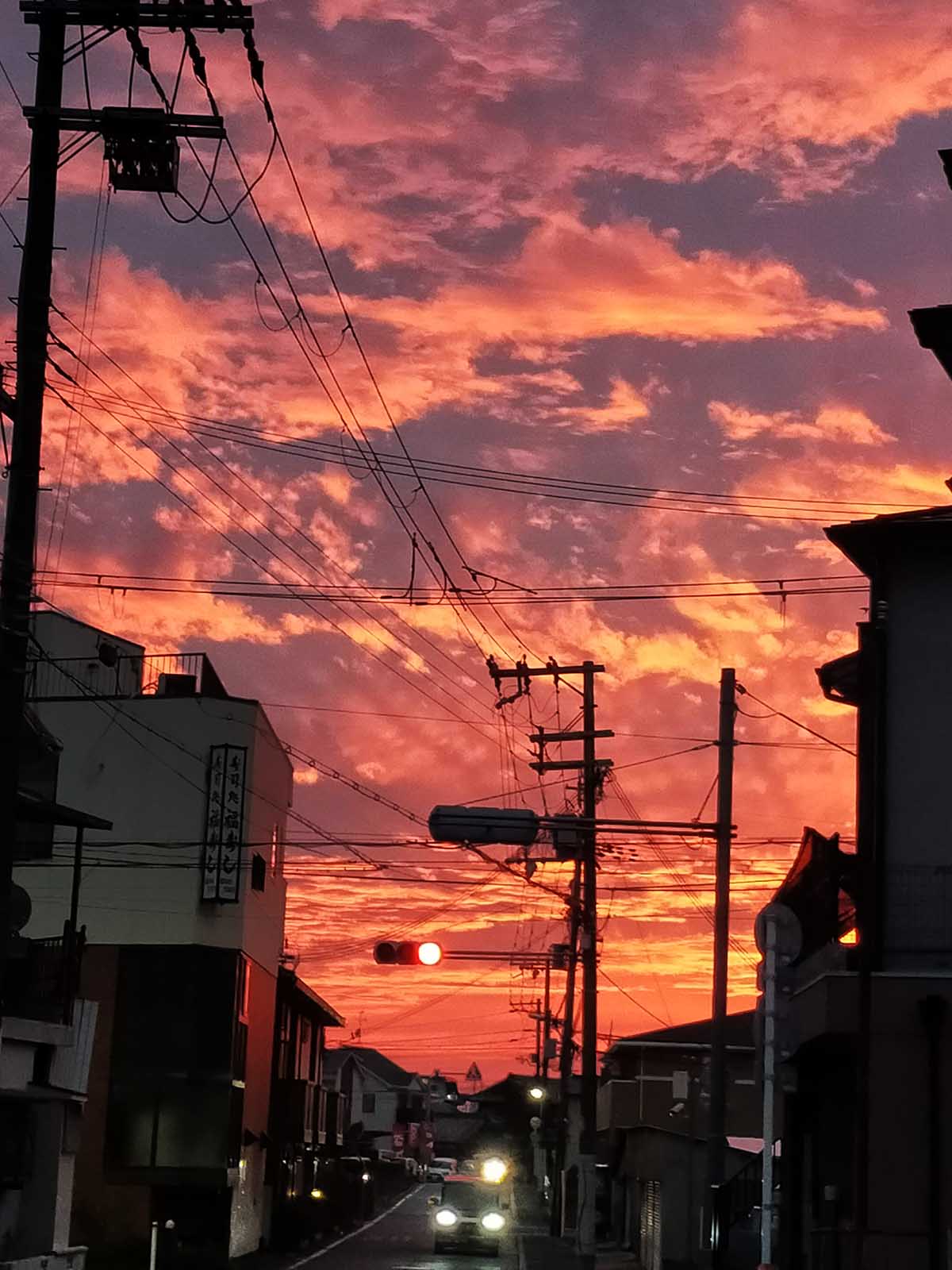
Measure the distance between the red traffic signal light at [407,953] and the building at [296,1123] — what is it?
2567 cm

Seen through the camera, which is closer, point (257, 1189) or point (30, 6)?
point (30, 6)

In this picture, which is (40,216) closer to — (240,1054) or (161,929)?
(161,929)

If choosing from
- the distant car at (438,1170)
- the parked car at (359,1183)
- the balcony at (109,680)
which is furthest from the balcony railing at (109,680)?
the distant car at (438,1170)

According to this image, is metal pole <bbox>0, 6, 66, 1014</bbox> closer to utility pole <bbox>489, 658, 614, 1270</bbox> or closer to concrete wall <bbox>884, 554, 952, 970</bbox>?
concrete wall <bbox>884, 554, 952, 970</bbox>

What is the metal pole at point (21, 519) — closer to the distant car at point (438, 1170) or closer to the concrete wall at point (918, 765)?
the concrete wall at point (918, 765)

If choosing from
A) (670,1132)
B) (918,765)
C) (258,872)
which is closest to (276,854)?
(258,872)

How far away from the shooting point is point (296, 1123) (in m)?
67.1

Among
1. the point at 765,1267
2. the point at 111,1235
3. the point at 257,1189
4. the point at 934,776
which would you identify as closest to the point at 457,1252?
the point at 257,1189

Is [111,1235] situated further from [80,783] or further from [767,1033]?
[767,1033]

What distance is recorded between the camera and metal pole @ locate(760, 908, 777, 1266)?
49.3 ft

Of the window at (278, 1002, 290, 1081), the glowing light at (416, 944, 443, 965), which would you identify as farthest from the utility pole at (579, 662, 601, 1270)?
the window at (278, 1002, 290, 1081)

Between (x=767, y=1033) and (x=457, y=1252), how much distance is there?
43.3 metres

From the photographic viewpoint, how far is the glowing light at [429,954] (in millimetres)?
35594

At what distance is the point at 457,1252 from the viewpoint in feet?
183
